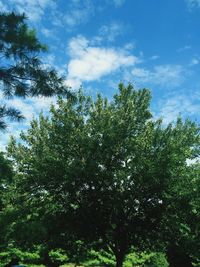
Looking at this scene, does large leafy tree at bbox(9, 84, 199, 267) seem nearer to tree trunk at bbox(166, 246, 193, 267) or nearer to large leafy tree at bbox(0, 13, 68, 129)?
large leafy tree at bbox(0, 13, 68, 129)

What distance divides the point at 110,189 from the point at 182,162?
4.90 meters

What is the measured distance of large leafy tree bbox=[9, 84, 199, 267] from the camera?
2134cm

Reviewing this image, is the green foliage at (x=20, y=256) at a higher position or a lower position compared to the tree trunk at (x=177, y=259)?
higher

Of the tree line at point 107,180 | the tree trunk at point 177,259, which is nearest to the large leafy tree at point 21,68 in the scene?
the tree line at point 107,180

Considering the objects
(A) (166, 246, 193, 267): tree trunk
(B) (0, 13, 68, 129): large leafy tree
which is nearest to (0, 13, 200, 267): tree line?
(B) (0, 13, 68, 129): large leafy tree

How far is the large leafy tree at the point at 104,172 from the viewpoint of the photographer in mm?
21344

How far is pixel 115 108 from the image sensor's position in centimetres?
2386

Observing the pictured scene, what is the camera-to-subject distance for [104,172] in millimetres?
21203

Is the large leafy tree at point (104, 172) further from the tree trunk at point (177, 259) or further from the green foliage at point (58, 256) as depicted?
the tree trunk at point (177, 259)

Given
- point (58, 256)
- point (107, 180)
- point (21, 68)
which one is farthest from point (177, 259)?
point (21, 68)

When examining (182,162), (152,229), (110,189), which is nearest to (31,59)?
(110,189)

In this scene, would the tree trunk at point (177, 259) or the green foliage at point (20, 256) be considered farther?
the tree trunk at point (177, 259)

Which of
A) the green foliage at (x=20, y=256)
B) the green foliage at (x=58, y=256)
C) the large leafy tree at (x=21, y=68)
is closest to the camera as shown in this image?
the large leafy tree at (x=21, y=68)

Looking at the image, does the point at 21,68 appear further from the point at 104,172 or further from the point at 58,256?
the point at 58,256
